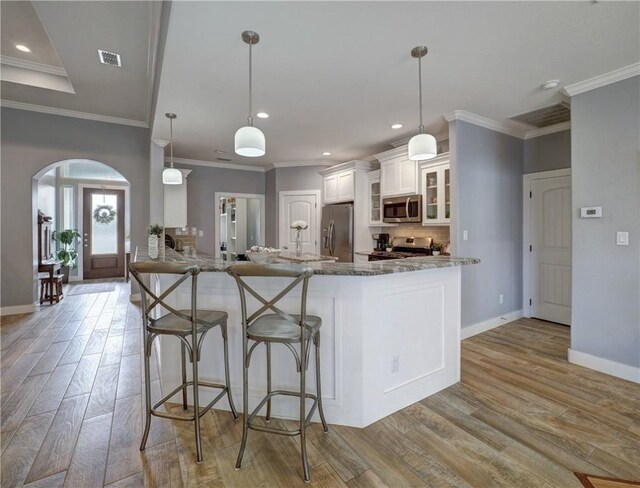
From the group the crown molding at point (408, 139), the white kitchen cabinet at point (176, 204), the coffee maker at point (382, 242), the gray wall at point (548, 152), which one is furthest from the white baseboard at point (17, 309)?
the gray wall at point (548, 152)

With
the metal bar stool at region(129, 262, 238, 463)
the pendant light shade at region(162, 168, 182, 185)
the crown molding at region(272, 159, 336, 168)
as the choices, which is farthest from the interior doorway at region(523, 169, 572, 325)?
the pendant light shade at region(162, 168, 182, 185)

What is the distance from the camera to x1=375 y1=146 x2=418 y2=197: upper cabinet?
4619 mm

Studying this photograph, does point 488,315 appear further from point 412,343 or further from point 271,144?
point 271,144

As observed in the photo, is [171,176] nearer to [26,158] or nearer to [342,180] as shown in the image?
[26,158]

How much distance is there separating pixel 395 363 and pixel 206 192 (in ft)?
18.3

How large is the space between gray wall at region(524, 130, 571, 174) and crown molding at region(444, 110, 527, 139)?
0.22m

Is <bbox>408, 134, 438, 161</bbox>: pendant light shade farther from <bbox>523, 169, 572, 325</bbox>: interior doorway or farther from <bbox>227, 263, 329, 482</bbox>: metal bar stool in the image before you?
<bbox>523, 169, 572, 325</bbox>: interior doorway

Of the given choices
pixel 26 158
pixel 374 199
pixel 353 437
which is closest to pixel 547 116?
pixel 374 199

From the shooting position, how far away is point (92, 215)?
7836 millimetres

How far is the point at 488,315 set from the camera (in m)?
4.14

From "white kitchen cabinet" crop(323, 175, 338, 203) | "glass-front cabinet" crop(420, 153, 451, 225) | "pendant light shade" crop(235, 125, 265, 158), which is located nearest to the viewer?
"pendant light shade" crop(235, 125, 265, 158)

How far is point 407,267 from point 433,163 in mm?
2751

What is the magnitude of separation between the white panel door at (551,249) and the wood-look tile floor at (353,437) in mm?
1585

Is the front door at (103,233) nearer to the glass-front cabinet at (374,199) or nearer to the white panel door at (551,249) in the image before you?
the glass-front cabinet at (374,199)
